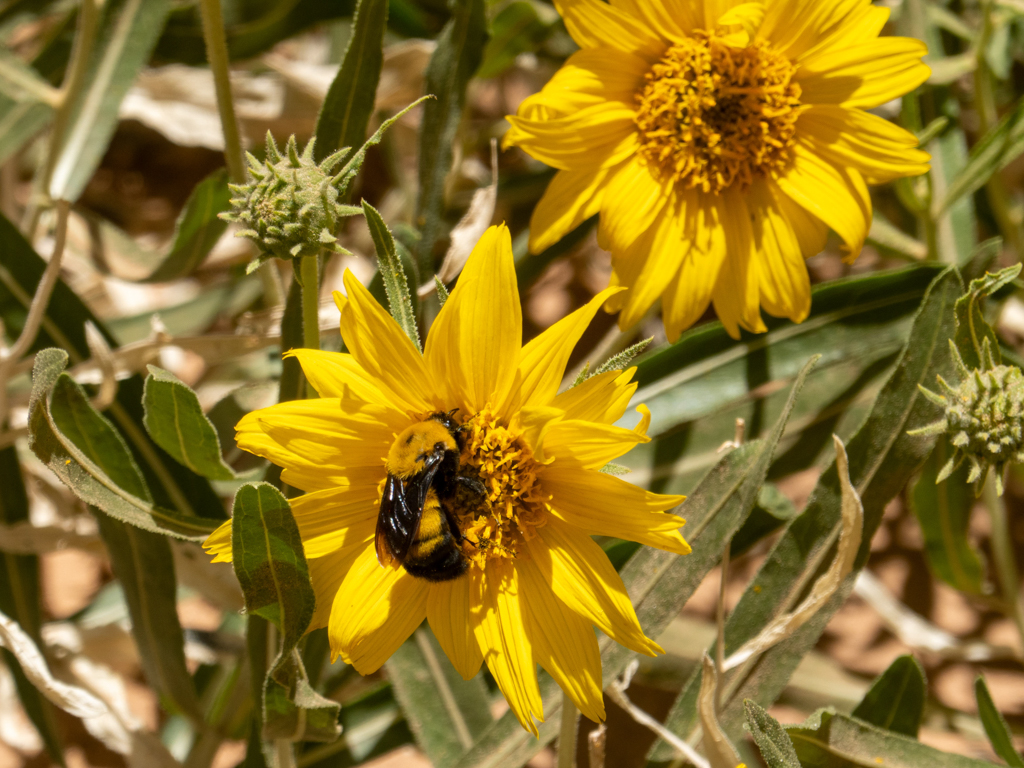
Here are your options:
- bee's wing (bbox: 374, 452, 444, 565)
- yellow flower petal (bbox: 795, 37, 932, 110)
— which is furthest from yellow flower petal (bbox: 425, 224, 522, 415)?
yellow flower petal (bbox: 795, 37, 932, 110)

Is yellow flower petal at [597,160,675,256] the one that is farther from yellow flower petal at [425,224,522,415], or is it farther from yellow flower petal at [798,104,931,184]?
yellow flower petal at [425,224,522,415]

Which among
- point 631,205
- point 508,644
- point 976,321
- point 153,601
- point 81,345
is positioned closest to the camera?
point 508,644

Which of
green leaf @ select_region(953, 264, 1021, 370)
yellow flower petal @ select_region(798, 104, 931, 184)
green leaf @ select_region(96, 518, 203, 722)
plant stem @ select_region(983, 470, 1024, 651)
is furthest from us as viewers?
plant stem @ select_region(983, 470, 1024, 651)

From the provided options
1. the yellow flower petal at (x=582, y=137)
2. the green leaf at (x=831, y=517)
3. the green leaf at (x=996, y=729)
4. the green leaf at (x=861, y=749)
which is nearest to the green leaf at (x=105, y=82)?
the yellow flower petal at (x=582, y=137)

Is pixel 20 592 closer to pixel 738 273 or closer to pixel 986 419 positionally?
pixel 738 273

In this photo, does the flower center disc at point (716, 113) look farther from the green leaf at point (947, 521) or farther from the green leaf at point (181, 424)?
the green leaf at point (181, 424)

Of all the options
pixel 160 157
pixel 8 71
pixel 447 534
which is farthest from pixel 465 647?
pixel 160 157

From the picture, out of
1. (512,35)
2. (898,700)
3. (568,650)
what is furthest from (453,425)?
(512,35)
